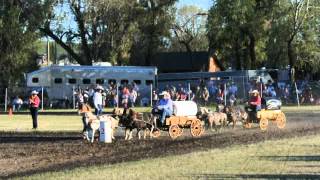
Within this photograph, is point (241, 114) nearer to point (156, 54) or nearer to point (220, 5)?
point (220, 5)

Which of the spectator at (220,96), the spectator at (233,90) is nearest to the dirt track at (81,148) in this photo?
the spectator at (220,96)

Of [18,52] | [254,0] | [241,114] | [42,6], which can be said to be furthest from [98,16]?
[241,114]

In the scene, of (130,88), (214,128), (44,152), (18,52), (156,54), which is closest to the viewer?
(44,152)

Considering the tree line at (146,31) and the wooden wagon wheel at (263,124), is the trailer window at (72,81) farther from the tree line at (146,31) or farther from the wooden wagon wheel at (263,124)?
the wooden wagon wheel at (263,124)

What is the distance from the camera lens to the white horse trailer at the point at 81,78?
5575 cm

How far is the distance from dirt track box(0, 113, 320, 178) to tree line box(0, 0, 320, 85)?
37.6 m

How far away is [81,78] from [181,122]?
33.5 meters

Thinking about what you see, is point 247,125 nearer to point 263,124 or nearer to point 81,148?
point 263,124

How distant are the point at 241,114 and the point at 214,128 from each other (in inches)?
55.0

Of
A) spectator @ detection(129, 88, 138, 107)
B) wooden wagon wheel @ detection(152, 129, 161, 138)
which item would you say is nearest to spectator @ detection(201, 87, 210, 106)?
spectator @ detection(129, 88, 138, 107)

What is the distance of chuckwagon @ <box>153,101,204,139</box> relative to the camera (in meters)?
23.9

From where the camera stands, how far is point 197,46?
105125 millimetres

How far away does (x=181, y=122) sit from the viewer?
24234 millimetres

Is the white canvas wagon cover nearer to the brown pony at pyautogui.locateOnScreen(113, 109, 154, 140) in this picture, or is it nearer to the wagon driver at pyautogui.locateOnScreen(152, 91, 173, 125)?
the wagon driver at pyautogui.locateOnScreen(152, 91, 173, 125)
